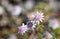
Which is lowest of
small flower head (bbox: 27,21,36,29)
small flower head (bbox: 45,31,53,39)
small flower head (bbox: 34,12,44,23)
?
small flower head (bbox: 45,31,53,39)

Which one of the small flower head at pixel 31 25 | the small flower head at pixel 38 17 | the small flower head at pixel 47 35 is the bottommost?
the small flower head at pixel 47 35

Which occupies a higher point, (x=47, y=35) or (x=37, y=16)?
(x=37, y=16)

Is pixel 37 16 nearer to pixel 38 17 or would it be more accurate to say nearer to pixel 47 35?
pixel 38 17

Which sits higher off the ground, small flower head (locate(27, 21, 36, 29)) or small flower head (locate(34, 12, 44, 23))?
small flower head (locate(34, 12, 44, 23))

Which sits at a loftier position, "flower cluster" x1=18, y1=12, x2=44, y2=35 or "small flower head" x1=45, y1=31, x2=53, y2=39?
"flower cluster" x1=18, y1=12, x2=44, y2=35

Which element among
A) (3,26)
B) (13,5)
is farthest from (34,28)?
(13,5)

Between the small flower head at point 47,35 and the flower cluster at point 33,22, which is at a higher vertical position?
the flower cluster at point 33,22

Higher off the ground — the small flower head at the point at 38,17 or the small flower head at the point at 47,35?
the small flower head at the point at 38,17

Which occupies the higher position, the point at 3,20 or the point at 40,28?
the point at 40,28

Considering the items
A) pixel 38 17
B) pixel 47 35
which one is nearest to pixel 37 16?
pixel 38 17

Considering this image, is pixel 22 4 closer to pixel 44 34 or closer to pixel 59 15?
pixel 59 15

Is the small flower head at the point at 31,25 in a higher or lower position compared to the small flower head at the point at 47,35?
higher
